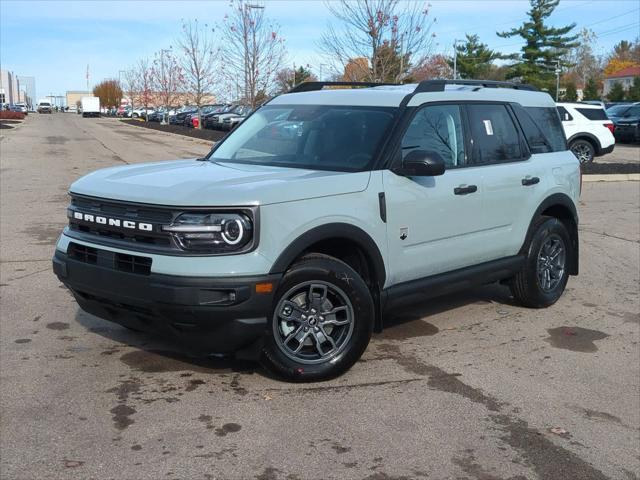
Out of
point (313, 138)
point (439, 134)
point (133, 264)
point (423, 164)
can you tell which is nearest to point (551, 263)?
point (439, 134)

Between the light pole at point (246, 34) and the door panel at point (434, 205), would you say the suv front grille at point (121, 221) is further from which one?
the light pole at point (246, 34)

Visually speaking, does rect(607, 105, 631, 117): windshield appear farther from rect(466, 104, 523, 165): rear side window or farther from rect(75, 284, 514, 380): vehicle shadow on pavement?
rect(466, 104, 523, 165): rear side window

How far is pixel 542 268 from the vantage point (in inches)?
255

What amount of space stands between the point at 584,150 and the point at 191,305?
18.2 meters

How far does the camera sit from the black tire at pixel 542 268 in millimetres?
6270

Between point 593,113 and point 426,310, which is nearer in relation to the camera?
point 426,310

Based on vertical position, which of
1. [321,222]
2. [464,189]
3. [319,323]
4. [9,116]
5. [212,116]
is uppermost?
[9,116]

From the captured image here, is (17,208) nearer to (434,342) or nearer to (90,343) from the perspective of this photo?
(90,343)

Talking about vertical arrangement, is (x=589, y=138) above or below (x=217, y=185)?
above

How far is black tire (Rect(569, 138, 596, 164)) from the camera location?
1980 centimetres

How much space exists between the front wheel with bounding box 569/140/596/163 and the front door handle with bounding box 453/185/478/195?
15.6m

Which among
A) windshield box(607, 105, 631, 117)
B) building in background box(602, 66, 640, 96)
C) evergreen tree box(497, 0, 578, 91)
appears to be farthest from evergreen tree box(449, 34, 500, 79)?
windshield box(607, 105, 631, 117)

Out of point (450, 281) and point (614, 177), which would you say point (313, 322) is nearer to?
point (450, 281)

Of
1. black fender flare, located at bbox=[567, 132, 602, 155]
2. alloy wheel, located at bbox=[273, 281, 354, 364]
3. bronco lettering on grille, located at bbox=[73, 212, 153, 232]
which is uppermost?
black fender flare, located at bbox=[567, 132, 602, 155]
